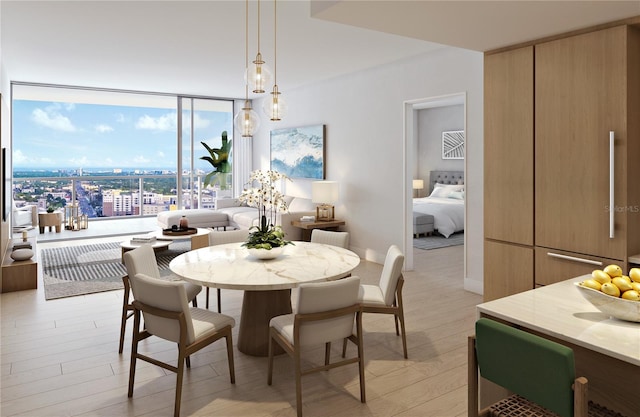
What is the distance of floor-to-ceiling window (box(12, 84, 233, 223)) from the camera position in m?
9.12

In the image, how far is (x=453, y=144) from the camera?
9.75 metres

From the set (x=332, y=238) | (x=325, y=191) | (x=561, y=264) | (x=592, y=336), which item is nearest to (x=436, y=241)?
(x=325, y=191)

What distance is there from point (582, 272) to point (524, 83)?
4.32 feet

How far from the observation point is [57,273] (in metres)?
5.54

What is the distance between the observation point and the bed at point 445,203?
8.04 metres

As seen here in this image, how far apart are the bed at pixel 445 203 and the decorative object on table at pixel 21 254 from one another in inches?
232

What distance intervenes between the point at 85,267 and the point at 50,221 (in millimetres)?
3331

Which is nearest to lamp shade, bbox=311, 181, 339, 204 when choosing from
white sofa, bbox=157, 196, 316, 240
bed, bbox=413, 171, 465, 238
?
white sofa, bbox=157, 196, 316, 240

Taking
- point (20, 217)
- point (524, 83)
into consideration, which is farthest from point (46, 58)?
point (524, 83)

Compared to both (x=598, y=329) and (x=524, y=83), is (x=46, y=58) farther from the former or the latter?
(x=598, y=329)

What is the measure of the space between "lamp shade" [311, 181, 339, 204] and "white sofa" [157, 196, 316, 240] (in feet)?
1.67

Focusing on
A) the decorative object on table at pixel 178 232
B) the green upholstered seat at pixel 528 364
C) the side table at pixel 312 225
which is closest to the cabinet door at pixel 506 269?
the green upholstered seat at pixel 528 364

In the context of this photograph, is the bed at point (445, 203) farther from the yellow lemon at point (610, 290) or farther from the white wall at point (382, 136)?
the yellow lemon at point (610, 290)

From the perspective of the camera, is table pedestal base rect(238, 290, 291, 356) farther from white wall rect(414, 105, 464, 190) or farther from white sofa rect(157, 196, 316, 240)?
white wall rect(414, 105, 464, 190)
